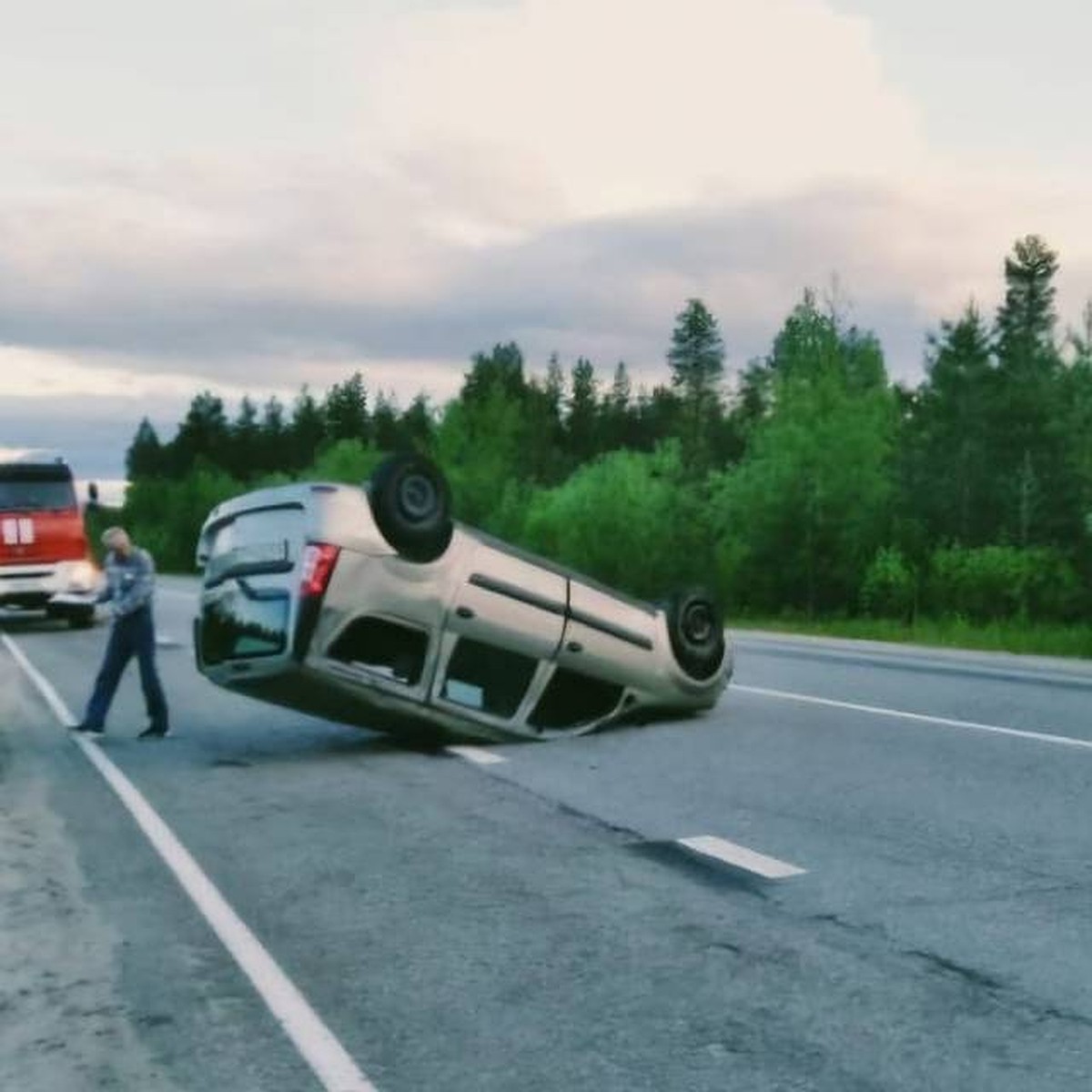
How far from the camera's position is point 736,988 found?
4930 mm

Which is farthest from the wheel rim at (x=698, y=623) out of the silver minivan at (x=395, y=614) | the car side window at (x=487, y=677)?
the car side window at (x=487, y=677)

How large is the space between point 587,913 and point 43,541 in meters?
22.8

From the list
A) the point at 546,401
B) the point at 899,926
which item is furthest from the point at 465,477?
the point at 899,926

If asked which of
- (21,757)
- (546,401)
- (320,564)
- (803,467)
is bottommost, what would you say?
(21,757)

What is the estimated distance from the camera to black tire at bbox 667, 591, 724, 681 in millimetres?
11852

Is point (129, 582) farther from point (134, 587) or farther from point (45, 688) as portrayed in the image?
point (45, 688)

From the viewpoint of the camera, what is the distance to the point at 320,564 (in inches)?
381

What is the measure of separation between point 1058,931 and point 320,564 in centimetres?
545

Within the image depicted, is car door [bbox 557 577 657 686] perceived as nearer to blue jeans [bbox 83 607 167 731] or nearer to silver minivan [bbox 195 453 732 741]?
silver minivan [bbox 195 453 732 741]

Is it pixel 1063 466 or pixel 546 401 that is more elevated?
pixel 546 401

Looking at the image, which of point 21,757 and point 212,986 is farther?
point 21,757

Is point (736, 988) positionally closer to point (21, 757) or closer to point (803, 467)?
point (21, 757)

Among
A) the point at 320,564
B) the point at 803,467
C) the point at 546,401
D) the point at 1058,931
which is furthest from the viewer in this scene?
the point at 546,401

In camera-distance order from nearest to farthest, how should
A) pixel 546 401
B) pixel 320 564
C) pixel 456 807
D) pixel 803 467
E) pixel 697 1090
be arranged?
1. pixel 697 1090
2. pixel 456 807
3. pixel 320 564
4. pixel 803 467
5. pixel 546 401
